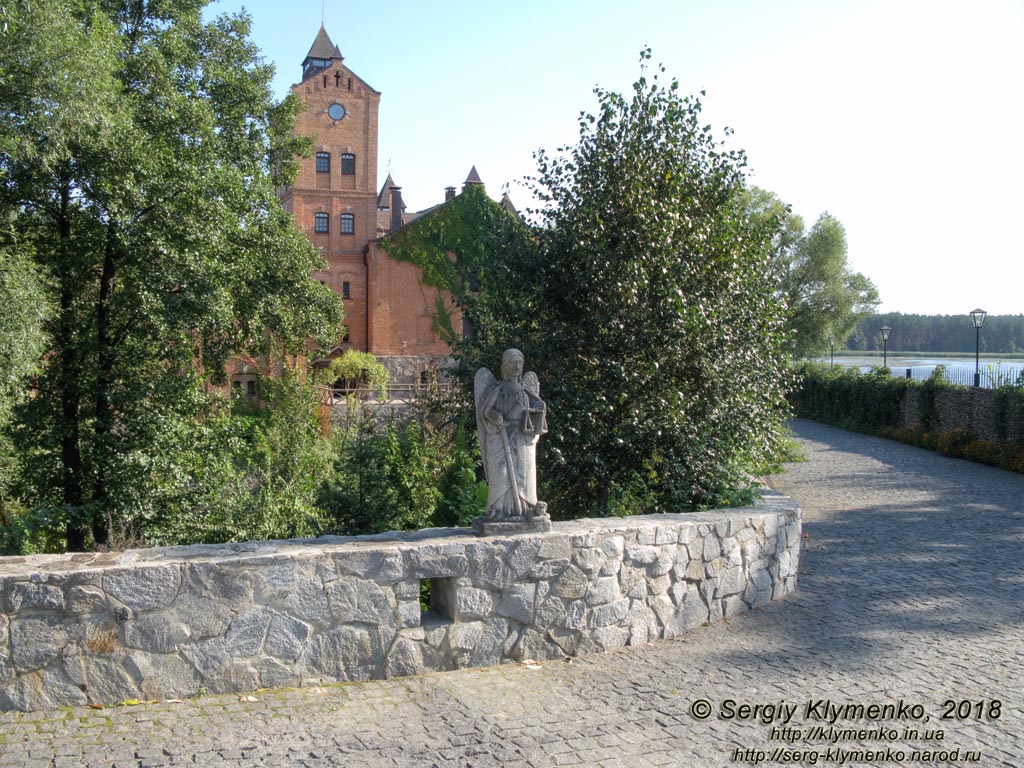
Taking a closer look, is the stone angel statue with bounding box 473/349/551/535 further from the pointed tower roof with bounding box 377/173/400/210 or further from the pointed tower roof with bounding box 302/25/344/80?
the pointed tower roof with bounding box 377/173/400/210

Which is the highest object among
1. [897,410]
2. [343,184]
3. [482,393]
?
[343,184]

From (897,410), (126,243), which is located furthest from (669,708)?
(897,410)

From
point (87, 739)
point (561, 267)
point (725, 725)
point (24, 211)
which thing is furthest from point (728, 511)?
point (24, 211)

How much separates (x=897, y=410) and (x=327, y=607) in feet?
87.5

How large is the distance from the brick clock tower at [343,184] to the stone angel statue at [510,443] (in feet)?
113

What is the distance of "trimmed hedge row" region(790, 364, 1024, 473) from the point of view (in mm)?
20250

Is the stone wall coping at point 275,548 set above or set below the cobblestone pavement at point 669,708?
above

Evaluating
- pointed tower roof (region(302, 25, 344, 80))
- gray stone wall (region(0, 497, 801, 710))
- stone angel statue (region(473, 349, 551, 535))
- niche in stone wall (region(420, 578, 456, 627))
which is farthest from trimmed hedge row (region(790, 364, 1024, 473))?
pointed tower roof (region(302, 25, 344, 80))

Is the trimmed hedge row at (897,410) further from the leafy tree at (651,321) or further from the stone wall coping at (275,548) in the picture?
the stone wall coping at (275,548)

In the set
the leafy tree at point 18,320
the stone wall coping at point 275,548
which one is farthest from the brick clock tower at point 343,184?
the stone wall coping at point 275,548

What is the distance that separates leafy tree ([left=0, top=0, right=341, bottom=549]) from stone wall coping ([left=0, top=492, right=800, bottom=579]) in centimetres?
691

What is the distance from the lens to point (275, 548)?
227 inches

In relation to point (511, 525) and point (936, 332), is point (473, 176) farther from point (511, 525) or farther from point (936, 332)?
point (511, 525)

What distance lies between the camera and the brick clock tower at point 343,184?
4012 centimetres
